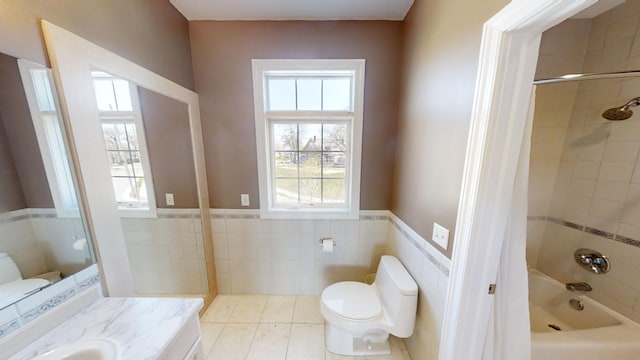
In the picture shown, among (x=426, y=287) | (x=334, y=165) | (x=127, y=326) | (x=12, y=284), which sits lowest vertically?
(x=426, y=287)

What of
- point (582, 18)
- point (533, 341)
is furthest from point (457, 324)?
point (582, 18)

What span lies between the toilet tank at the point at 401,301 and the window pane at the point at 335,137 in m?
1.16

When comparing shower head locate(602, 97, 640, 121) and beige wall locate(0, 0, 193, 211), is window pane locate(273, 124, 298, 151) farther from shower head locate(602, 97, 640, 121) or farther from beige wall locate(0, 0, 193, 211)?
shower head locate(602, 97, 640, 121)

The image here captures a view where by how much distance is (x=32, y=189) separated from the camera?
0.80 metres

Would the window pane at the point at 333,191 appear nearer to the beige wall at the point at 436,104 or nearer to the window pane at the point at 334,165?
the window pane at the point at 334,165

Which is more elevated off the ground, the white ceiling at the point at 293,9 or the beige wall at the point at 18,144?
the white ceiling at the point at 293,9

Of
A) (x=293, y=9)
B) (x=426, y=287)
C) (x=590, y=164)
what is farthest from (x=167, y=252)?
(x=590, y=164)

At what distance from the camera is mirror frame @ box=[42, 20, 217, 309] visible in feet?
2.82

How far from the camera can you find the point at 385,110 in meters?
1.79

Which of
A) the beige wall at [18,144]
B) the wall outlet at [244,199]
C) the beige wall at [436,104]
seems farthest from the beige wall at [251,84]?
the beige wall at [18,144]

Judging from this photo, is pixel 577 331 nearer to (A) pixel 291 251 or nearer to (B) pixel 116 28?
(A) pixel 291 251

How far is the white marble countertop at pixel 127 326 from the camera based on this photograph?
0.71 meters

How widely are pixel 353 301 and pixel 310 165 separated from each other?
1.22 m

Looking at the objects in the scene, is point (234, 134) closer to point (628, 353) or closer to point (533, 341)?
point (533, 341)
